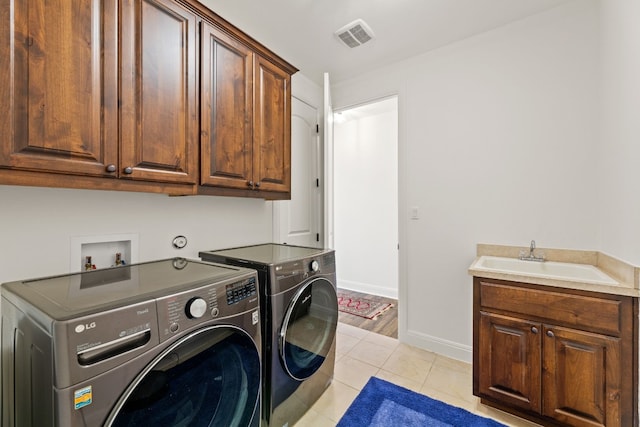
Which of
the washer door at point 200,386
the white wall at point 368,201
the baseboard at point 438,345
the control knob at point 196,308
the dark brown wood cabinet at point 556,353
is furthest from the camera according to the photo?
the white wall at point 368,201

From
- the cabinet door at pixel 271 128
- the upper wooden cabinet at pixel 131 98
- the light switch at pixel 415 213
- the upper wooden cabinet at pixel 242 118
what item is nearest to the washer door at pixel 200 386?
the upper wooden cabinet at pixel 131 98

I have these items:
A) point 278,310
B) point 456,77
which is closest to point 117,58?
point 278,310

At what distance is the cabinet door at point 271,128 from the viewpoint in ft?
5.94

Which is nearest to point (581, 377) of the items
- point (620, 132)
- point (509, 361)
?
point (509, 361)

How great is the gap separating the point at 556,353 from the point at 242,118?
86.9 inches

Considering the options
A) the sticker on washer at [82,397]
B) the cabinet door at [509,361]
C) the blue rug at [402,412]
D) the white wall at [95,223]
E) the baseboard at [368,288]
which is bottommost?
the blue rug at [402,412]

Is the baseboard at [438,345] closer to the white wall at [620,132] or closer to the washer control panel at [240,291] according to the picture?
the white wall at [620,132]

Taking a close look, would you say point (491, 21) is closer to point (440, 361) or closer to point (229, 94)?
point (229, 94)

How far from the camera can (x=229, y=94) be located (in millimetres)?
1624

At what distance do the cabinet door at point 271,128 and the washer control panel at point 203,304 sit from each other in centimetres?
85

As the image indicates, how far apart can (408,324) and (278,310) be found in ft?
5.31

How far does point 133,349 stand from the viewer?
2.52 ft

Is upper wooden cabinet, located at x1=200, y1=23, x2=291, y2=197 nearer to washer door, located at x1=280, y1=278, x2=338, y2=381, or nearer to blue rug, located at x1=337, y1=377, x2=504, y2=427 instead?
washer door, located at x1=280, y1=278, x2=338, y2=381

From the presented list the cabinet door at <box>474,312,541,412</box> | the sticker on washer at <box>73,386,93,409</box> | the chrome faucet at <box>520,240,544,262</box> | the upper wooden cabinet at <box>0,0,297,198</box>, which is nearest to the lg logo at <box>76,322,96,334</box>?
the sticker on washer at <box>73,386,93,409</box>
